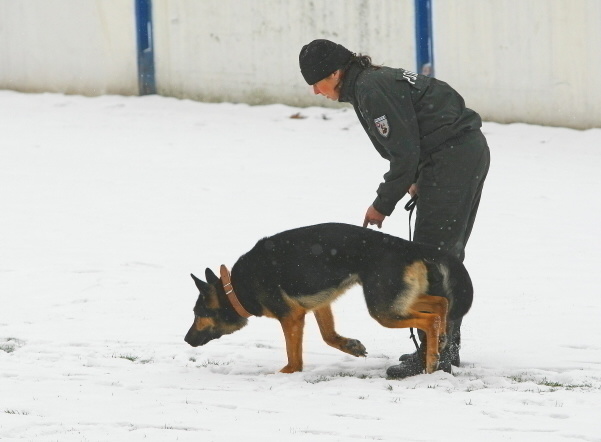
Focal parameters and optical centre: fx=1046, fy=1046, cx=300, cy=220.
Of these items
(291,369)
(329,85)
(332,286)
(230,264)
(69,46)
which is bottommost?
(230,264)

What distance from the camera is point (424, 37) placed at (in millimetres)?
13172

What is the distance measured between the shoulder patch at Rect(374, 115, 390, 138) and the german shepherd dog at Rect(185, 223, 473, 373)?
1.89 feet

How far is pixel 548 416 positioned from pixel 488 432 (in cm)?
38

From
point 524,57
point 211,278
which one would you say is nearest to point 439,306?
point 211,278

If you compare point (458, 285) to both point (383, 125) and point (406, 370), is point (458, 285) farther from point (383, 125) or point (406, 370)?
point (383, 125)

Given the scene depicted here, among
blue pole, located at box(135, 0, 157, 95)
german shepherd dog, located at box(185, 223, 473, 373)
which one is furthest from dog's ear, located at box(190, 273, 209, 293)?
blue pole, located at box(135, 0, 157, 95)

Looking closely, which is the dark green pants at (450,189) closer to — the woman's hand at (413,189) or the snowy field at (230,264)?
the woman's hand at (413,189)

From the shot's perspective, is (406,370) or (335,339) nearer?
(406,370)

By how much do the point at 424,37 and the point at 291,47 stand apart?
5.81 ft

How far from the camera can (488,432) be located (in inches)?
183

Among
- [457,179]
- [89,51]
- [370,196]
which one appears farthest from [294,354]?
[89,51]

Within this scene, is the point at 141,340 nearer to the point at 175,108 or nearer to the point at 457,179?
the point at 457,179

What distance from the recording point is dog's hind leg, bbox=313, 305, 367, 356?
20.5ft

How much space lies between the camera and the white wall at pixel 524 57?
40.4ft
